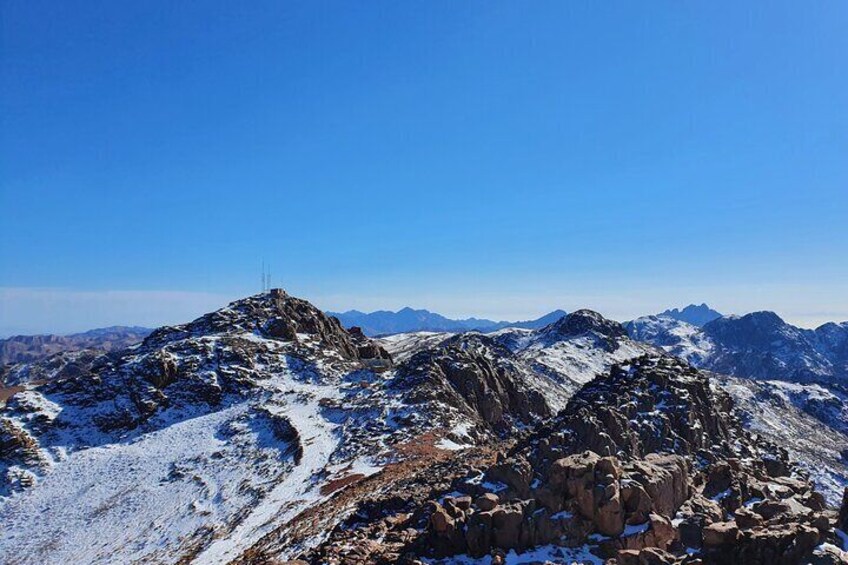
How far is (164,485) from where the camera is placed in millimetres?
49219

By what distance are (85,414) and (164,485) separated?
22.9 meters

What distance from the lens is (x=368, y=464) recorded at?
1805 inches

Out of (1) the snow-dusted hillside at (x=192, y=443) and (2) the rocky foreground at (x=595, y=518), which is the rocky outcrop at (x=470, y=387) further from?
(2) the rocky foreground at (x=595, y=518)

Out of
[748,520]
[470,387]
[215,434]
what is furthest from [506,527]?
[470,387]

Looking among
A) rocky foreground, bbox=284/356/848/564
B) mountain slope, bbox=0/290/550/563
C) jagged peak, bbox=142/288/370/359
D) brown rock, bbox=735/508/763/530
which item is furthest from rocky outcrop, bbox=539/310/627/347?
brown rock, bbox=735/508/763/530

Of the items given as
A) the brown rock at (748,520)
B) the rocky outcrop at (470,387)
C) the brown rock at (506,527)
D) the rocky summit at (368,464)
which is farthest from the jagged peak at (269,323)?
the brown rock at (748,520)

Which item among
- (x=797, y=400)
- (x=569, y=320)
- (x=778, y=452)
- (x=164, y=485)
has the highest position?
(x=569, y=320)

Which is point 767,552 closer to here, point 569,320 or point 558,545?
point 558,545

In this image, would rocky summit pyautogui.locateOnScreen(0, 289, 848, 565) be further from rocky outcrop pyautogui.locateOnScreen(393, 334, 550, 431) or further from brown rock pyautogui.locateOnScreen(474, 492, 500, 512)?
rocky outcrop pyautogui.locateOnScreen(393, 334, 550, 431)

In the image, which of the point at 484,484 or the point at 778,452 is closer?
the point at 484,484

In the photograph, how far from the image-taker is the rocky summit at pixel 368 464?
23.1 metres

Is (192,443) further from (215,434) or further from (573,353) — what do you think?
(573,353)

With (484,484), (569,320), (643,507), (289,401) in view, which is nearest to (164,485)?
(289,401)

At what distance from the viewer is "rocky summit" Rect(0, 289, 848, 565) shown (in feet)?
75.8
